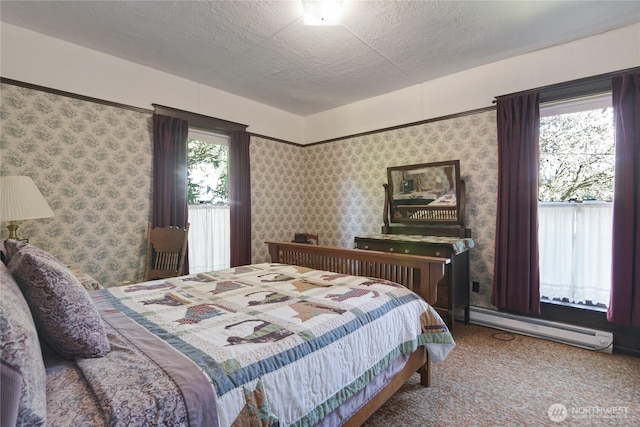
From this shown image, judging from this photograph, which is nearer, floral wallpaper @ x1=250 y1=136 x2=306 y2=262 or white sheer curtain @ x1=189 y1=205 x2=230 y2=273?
white sheer curtain @ x1=189 y1=205 x2=230 y2=273

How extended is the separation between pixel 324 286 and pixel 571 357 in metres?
2.09

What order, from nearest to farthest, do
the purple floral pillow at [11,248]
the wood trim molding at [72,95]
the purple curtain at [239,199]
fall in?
1. the purple floral pillow at [11,248]
2. the wood trim molding at [72,95]
3. the purple curtain at [239,199]

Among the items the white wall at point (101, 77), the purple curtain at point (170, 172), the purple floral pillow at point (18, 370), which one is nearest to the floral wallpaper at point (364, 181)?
the white wall at point (101, 77)

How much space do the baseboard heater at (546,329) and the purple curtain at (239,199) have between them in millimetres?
2680

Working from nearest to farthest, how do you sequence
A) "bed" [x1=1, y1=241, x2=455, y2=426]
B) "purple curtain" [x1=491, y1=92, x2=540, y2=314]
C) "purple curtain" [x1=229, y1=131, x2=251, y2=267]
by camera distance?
"bed" [x1=1, y1=241, x2=455, y2=426] < "purple curtain" [x1=491, y1=92, x2=540, y2=314] < "purple curtain" [x1=229, y1=131, x2=251, y2=267]

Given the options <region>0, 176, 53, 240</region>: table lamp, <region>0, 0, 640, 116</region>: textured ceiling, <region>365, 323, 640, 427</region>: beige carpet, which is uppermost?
<region>0, 0, 640, 116</region>: textured ceiling

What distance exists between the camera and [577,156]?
276cm

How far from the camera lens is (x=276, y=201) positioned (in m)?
4.37

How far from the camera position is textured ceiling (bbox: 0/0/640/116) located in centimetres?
222

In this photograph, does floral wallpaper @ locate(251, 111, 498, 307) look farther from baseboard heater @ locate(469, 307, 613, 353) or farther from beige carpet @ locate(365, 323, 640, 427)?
beige carpet @ locate(365, 323, 640, 427)

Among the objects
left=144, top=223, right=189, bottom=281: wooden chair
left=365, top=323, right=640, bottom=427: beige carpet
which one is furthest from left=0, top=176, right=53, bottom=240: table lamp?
left=365, top=323, right=640, bottom=427: beige carpet

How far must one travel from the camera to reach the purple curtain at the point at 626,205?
2.33 m

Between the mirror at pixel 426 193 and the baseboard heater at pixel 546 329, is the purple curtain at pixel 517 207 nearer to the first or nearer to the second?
the baseboard heater at pixel 546 329

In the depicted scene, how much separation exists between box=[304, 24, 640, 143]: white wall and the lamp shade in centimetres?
332
